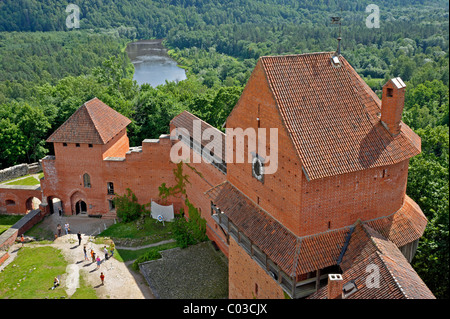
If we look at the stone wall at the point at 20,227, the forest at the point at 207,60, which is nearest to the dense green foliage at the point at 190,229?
the stone wall at the point at 20,227

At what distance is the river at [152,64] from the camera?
329ft

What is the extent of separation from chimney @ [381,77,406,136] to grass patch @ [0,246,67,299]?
63.3ft

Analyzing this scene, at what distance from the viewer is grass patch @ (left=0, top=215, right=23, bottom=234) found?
35.6 meters

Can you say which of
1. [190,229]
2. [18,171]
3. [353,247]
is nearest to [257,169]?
[353,247]

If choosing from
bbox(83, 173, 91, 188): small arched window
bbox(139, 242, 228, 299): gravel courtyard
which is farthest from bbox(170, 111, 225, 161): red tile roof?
bbox(83, 173, 91, 188): small arched window

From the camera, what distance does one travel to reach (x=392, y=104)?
707 inches

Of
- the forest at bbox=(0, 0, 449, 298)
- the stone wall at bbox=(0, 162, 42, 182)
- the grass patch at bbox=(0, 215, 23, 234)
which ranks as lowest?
the grass patch at bbox=(0, 215, 23, 234)

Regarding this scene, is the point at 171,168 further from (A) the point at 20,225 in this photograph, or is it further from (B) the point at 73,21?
(B) the point at 73,21

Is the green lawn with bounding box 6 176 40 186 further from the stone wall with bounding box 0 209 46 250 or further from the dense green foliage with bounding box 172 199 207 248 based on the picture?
the dense green foliage with bounding box 172 199 207 248

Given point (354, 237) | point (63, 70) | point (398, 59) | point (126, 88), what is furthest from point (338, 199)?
point (63, 70)

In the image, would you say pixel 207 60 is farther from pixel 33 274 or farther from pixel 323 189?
pixel 323 189

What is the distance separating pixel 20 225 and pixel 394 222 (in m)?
26.3

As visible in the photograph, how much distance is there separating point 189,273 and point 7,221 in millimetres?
18003
